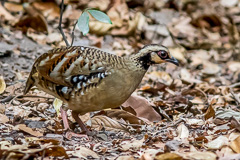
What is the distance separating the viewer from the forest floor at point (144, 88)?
4105 mm

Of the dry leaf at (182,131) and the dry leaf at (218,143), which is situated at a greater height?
the dry leaf at (218,143)

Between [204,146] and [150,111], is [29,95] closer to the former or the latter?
[150,111]

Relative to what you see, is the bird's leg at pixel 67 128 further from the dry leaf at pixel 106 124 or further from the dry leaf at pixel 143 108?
the dry leaf at pixel 143 108

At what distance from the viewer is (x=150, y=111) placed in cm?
528

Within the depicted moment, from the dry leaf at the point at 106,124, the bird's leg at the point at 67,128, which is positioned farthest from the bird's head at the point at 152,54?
the bird's leg at the point at 67,128

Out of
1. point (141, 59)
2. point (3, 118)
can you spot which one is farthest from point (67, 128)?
point (141, 59)

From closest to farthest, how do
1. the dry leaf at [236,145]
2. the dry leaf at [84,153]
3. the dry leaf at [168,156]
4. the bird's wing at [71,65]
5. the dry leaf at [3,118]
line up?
1. the dry leaf at [168,156]
2. the dry leaf at [84,153]
3. the dry leaf at [236,145]
4. the bird's wing at [71,65]
5. the dry leaf at [3,118]

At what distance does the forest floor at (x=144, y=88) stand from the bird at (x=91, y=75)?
1.15 ft

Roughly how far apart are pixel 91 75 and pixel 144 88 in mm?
1877

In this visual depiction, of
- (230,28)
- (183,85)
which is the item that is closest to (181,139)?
(183,85)

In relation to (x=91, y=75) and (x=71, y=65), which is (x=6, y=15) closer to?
(x=71, y=65)

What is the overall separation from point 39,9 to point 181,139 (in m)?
4.25

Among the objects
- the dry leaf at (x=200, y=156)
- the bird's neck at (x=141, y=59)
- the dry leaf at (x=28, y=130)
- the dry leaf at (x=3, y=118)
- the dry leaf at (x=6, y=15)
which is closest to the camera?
the dry leaf at (x=200, y=156)

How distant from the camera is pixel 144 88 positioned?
625 cm
